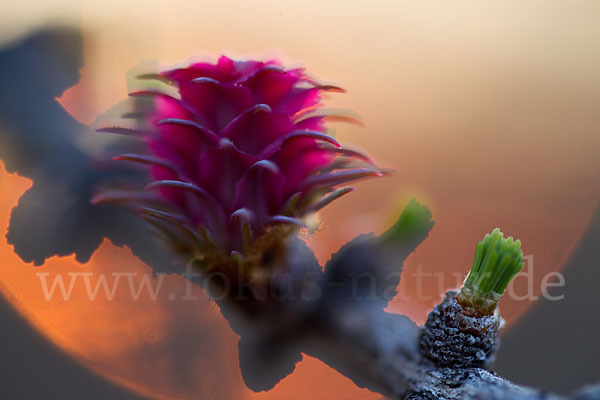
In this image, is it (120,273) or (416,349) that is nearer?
(416,349)

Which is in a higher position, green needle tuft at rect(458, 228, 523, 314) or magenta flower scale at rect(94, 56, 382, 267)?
green needle tuft at rect(458, 228, 523, 314)

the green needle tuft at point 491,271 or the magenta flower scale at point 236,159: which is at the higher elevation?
the green needle tuft at point 491,271

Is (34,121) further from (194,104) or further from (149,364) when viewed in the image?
(149,364)

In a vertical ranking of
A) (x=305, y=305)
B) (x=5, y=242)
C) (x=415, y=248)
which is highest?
(x=415, y=248)

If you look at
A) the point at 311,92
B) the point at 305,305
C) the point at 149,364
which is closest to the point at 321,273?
the point at 305,305
